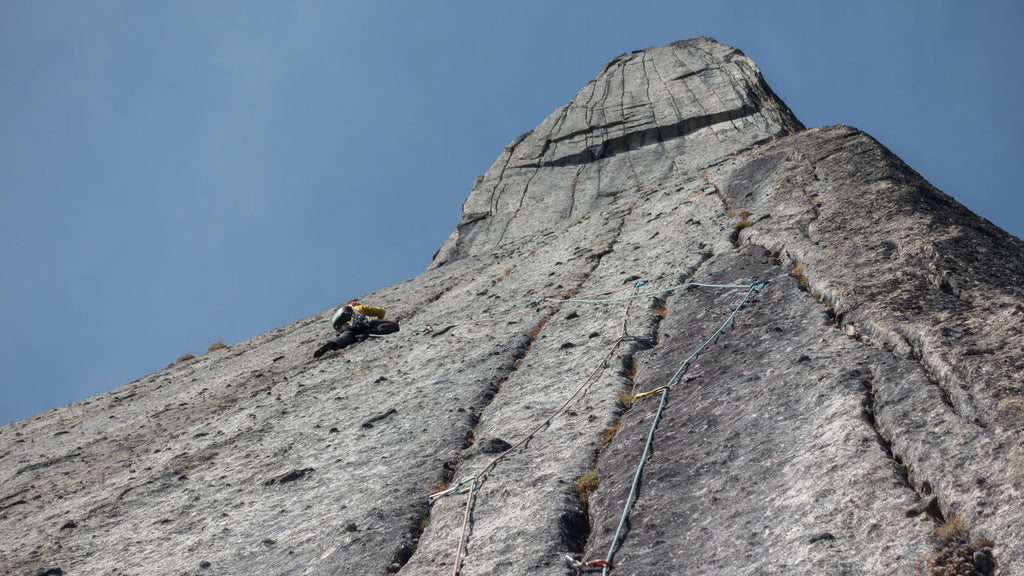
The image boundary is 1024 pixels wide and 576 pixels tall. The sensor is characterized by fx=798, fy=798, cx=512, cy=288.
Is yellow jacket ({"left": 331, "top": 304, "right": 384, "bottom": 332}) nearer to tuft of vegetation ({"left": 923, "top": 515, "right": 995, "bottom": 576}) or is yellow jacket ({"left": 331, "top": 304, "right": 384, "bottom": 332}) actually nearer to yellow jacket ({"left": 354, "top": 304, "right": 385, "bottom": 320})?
yellow jacket ({"left": 354, "top": 304, "right": 385, "bottom": 320})

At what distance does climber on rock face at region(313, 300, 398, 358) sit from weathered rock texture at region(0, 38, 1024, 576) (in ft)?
1.28

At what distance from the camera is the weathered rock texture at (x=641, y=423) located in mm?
3891

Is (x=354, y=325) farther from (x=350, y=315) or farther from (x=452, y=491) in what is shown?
(x=452, y=491)

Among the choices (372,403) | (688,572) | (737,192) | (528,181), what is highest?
(528,181)

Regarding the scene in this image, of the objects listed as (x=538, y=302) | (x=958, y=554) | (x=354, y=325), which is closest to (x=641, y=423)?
(x=958, y=554)

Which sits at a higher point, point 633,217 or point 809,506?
point 633,217

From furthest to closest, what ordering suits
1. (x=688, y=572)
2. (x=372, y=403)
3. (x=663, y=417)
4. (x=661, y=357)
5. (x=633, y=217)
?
1. (x=633, y=217)
2. (x=372, y=403)
3. (x=661, y=357)
4. (x=663, y=417)
5. (x=688, y=572)

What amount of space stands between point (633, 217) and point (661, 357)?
6331mm

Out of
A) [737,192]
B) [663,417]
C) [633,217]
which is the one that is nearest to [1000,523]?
[663,417]

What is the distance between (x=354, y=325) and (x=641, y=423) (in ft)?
22.0

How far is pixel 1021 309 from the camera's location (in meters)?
4.66

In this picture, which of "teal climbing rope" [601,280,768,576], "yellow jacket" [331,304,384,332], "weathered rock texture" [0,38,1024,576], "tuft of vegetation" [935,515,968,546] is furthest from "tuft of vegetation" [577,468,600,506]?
"yellow jacket" [331,304,384,332]

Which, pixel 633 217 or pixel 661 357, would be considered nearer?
pixel 661 357

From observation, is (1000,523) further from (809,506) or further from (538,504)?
(538,504)
